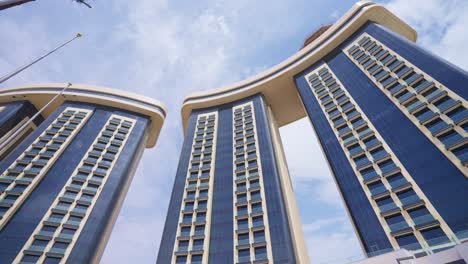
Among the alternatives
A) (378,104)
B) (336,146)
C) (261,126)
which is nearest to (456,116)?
(378,104)

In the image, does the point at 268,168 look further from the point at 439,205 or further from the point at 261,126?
the point at 439,205

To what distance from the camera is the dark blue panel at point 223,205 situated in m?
35.6

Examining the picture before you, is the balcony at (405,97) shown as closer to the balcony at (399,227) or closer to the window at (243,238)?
the balcony at (399,227)

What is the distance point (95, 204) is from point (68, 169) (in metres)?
10.3

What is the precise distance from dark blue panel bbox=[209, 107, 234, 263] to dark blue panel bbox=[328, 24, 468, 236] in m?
24.8

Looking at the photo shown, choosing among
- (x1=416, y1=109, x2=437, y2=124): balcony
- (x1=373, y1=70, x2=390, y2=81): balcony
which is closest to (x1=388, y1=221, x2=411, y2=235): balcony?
(x1=416, y1=109, x2=437, y2=124): balcony

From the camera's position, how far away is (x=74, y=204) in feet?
144

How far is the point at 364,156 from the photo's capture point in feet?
119

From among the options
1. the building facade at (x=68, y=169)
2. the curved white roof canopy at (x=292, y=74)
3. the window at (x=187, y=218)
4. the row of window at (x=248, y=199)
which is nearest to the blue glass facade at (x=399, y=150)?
the curved white roof canopy at (x=292, y=74)

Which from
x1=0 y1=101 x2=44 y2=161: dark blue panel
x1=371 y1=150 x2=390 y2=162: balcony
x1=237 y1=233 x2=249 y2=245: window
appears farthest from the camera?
x1=0 y1=101 x2=44 y2=161: dark blue panel

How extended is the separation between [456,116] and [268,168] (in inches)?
1040

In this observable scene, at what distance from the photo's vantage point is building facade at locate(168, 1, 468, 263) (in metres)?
27.5

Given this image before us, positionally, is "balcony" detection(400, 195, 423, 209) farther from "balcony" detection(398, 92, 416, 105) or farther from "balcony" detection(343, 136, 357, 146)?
"balcony" detection(398, 92, 416, 105)

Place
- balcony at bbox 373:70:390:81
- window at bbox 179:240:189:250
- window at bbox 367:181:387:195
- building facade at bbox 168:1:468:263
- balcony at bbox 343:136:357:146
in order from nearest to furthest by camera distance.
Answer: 1. building facade at bbox 168:1:468:263
2. window at bbox 367:181:387:195
3. window at bbox 179:240:189:250
4. balcony at bbox 343:136:357:146
5. balcony at bbox 373:70:390:81
